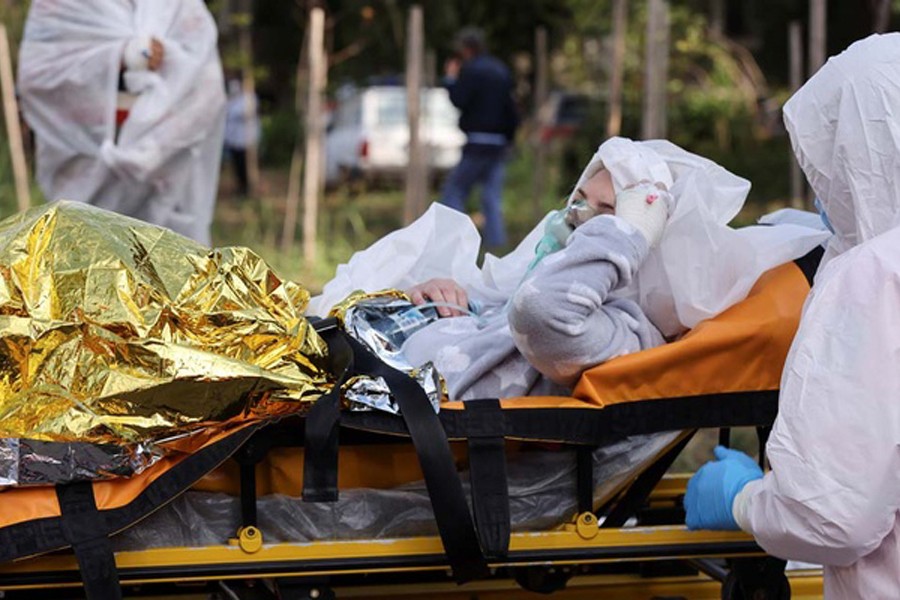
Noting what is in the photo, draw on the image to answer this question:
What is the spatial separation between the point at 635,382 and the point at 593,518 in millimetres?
300

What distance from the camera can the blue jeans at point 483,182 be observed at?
41.2 ft

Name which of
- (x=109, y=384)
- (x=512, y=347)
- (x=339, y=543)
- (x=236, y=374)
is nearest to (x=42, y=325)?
(x=109, y=384)

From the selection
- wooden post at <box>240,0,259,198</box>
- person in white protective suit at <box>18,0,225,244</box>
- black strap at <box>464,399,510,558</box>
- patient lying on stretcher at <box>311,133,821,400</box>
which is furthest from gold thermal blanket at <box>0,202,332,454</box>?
wooden post at <box>240,0,259,198</box>

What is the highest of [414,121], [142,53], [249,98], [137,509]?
[142,53]

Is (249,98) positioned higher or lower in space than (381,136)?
higher

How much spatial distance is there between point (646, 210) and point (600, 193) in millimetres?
214

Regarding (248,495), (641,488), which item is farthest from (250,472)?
(641,488)

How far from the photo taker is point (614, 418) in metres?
3.26

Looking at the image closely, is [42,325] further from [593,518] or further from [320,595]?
[593,518]

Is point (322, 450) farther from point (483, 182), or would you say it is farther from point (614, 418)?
point (483, 182)

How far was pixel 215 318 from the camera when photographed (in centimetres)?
315

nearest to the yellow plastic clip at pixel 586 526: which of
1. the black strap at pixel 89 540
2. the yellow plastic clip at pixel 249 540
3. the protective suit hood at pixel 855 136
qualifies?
the yellow plastic clip at pixel 249 540

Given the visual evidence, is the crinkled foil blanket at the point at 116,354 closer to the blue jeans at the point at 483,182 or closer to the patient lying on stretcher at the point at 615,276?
the patient lying on stretcher at the point at 615,276

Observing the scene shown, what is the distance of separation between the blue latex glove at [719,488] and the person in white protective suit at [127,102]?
3.87m
